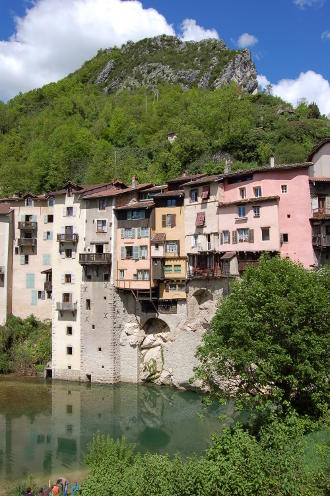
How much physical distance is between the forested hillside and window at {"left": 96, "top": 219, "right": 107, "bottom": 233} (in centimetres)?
1770

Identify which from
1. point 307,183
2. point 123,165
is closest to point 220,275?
point 307,183

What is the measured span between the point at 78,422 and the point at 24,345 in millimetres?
17896

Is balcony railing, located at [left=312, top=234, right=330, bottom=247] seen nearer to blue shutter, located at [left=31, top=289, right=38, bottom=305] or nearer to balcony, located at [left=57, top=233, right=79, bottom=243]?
balcony, located at [left=57, top=233, right=79, bottom=243]

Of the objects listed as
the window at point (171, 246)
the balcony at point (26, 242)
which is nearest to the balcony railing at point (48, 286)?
the balcony at point (26, 242)

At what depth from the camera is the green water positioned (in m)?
29.1

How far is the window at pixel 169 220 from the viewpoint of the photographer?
4631 centimetres

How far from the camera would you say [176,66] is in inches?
5600

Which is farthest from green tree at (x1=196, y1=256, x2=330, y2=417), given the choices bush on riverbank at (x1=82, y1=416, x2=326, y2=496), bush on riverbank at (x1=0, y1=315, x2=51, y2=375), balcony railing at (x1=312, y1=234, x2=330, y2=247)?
bush on riverbank at (x1=0, y1=315, x2=51, y2=375)

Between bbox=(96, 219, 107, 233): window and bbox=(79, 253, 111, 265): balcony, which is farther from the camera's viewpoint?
bbox=(96, 219, 107, 233): window

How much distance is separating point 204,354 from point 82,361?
80.2 ft

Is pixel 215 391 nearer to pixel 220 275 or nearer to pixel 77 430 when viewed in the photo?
pixel 77 430

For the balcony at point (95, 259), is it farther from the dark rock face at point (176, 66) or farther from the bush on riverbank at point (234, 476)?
the dark rock face at point (176, 66)

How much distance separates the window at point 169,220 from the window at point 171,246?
1807 mm

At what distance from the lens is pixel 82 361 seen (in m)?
46.5
